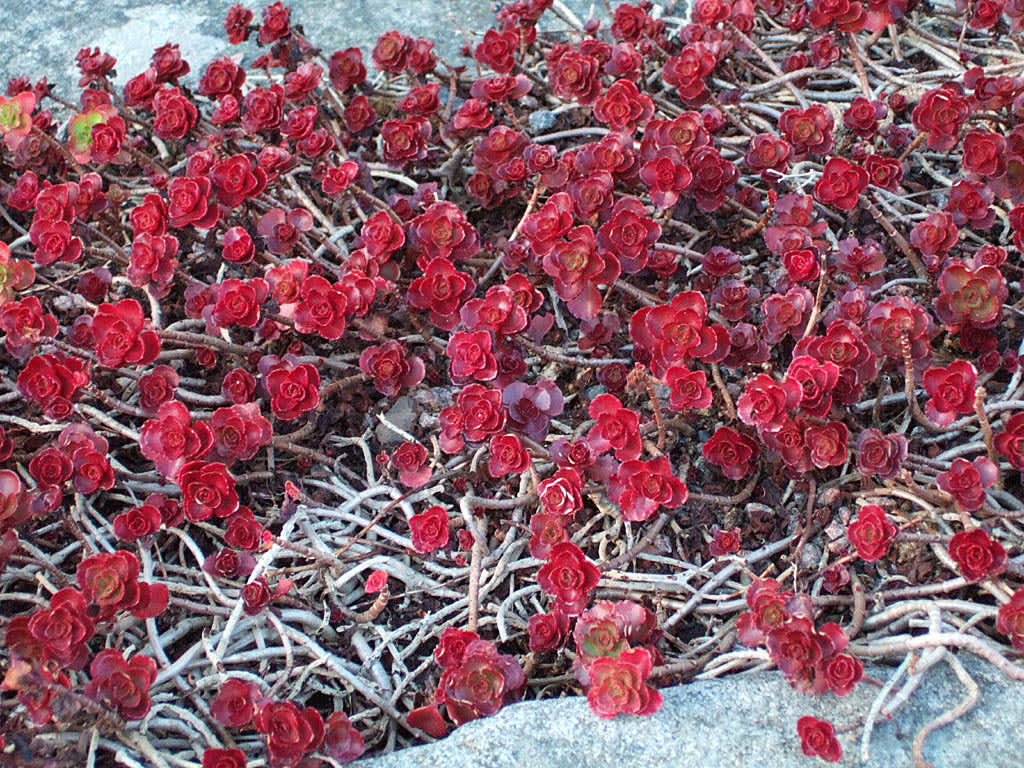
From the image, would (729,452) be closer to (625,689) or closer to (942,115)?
(625,689)

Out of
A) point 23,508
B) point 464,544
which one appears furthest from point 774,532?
point 23,508

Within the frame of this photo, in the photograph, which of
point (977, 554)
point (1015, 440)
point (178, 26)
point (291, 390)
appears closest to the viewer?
point (977, 554)

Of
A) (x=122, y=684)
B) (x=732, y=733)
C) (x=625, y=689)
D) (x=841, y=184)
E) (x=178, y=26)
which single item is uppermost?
(x=178, y=26)

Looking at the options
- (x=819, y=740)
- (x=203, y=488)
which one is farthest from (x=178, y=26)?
(x=819, y=740)

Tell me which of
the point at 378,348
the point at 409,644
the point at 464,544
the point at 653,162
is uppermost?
the point at 653,162

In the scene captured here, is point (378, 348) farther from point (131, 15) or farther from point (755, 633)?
point (131, 15)

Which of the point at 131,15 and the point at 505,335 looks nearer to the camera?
the point at 505,335

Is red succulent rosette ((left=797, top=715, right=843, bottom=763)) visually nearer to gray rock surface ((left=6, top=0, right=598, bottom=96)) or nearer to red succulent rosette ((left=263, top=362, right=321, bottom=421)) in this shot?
red succulent rosette ((left=263, top=362, right=321, bottom=421))

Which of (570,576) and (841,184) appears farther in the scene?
(841,184)
